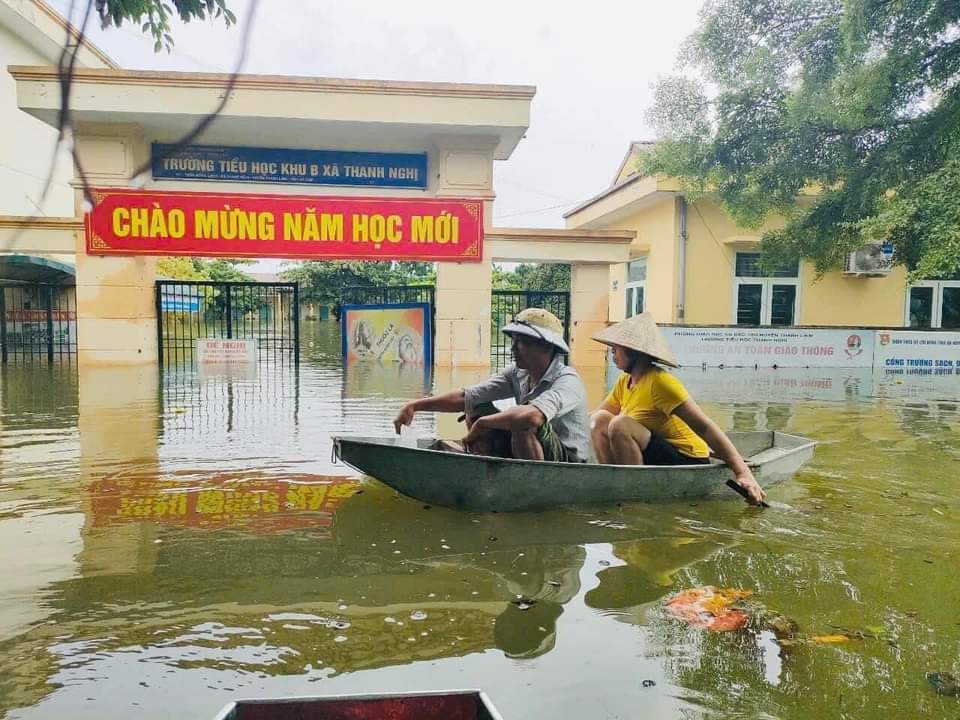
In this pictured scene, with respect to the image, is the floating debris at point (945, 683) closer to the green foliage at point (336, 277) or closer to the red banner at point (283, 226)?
the red banner at point (283, 226)

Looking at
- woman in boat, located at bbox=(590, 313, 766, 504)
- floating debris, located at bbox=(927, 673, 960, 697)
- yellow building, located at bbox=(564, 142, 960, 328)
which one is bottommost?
floating debris, located at bbox=(927, 673, 960, 697)

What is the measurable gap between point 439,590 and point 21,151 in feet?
78.1

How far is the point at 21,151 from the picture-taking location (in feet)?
72.1

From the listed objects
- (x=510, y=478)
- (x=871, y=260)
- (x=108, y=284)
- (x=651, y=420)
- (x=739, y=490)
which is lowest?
(x=739, y=490)

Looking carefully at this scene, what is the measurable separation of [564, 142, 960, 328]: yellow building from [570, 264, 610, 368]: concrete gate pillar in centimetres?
368

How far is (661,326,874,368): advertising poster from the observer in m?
17.7

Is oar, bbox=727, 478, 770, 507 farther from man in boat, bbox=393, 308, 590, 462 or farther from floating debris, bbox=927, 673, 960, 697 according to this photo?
floating debris, bbox=927, 673, 960, 697

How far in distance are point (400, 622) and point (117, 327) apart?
547 inches

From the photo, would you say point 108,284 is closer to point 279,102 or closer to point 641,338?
point 279,102

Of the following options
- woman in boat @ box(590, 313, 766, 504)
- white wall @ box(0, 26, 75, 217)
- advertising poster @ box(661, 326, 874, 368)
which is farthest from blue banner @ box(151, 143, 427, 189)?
woman in boat @ box(590, 313, 766, 504)

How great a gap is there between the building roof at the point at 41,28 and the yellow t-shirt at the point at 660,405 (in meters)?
19.6

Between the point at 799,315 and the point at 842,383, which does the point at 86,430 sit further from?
the point at 799,315

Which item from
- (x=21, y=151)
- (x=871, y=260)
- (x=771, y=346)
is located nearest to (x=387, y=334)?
(x=771, y=346)

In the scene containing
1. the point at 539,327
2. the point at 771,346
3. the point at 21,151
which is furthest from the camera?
the point at 21,151
